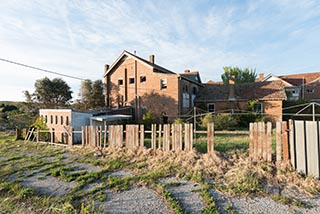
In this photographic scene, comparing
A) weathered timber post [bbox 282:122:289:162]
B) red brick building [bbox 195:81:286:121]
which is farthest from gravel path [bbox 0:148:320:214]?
red brick building [bbox 195:81:286:121]

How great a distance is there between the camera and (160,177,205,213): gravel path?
4.42 meters

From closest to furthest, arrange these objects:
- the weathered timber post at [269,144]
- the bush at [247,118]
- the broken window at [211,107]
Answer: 1. the weathered timber post at [269,144]
2. the bush at [247,118]
3. the broken window at [211,107]

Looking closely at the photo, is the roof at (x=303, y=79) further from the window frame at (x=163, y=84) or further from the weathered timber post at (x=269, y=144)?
the weathered timber post at (x=269, y=144)

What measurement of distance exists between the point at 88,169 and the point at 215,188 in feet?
16.8

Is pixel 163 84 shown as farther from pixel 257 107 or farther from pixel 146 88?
pixel 257 107

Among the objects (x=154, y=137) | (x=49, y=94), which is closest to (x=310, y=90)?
(x=154, y=137)

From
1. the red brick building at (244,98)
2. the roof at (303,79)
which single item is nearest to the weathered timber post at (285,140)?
the red brick building at (244,98)

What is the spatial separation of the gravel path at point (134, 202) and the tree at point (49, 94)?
3010cm

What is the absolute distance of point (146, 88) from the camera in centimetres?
2277

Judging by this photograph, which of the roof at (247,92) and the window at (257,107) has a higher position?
the roof at (247,92)

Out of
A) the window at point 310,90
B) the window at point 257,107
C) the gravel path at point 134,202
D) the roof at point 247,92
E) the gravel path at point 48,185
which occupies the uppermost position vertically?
the window at point 310,90

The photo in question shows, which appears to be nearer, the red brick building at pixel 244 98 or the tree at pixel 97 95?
the red brick building at pixel 244 98

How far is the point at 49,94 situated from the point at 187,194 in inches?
1274

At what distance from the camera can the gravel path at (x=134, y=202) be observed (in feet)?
14.5
